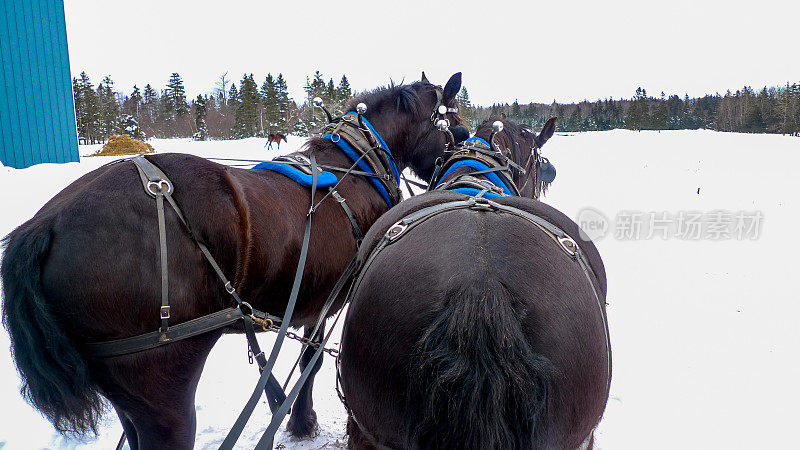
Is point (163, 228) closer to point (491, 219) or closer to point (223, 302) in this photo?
point (223, 302)

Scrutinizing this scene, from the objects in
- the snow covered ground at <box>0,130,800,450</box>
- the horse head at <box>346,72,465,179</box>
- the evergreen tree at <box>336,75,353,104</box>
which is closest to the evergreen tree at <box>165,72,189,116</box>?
the evergreen tree at <box>336,75,353,104</box>

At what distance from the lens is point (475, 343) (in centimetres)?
107

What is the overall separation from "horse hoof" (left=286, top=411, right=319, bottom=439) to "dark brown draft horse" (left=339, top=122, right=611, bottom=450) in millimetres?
2023

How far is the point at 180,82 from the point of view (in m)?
49.6

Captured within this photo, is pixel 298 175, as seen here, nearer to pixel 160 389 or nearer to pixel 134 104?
pixel 160 389

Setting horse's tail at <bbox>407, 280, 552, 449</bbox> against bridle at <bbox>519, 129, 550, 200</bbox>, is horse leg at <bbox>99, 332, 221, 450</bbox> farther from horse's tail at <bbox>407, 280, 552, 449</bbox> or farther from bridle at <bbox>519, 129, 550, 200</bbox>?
bridle at <bbox>519, 129, 550, 200</bbox>

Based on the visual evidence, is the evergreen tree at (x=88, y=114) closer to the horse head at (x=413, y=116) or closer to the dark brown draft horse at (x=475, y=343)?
the horse head at (x=413, y=116)

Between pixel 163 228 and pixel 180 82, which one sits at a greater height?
pixel 180 82

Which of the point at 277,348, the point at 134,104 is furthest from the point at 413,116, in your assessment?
the point at 134,104

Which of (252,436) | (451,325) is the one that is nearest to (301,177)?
(451,325)

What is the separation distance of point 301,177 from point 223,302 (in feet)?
2.86

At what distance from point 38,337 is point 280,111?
51.2m

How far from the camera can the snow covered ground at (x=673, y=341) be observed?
331 cm

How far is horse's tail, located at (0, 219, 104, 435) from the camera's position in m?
1.59
